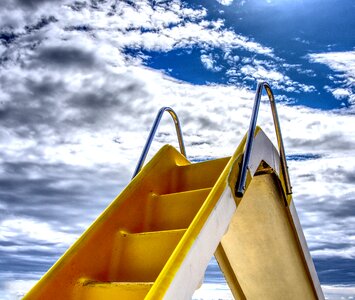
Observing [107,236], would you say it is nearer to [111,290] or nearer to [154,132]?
[111,290]

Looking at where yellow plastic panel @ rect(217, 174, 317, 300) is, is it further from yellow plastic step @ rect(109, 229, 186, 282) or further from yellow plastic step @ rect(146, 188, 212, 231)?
yellow plastic step @ rect(109, 229, 186, 282)

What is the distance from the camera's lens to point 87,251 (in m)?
2.89

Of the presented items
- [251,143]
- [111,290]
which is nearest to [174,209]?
[251,143]

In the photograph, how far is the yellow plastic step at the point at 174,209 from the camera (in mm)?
3205

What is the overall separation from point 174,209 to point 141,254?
517 mm

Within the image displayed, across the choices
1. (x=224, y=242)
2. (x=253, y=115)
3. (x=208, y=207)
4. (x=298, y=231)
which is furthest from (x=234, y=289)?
(x=208, y=207)

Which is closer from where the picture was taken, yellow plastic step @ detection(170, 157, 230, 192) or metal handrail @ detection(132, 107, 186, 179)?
yellow plastic step @ detection(170, 157, 230, 192)

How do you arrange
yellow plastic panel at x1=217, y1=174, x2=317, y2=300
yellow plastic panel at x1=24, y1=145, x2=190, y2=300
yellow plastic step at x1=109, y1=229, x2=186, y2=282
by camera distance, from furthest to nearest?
1. yellow plastic panel at x1=217, y1=174, x2=317, y2=300
2. yellow plastic step at x1=109, y1=229, x2=186, y2=282
3. yellow plastic panel at x1=24, y1=145, x2=190, y2=300

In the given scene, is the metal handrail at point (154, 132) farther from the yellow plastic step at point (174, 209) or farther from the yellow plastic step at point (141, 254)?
the yellow plastic step at point (141, 254)

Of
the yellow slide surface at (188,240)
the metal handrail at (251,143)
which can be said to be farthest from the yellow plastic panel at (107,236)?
the metal handrail at (251,143)

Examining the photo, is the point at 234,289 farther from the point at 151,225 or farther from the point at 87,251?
the point at 87,251

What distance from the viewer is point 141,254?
2.94 m

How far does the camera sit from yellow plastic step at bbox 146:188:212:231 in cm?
321

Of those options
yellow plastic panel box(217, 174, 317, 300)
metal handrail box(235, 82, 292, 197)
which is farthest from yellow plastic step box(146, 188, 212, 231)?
yellow plastic panel box(217, 174, 317, 300)
